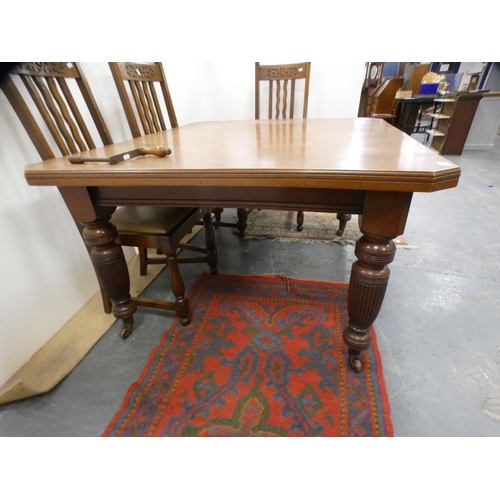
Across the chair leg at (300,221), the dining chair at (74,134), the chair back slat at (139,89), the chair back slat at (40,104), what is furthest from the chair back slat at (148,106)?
the chair leg at (300,221)

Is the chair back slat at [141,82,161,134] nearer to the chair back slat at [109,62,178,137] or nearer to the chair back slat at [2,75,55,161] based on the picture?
the chair back slat at [109,62,178,137]

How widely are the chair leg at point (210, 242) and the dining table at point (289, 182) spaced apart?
1.66 feet

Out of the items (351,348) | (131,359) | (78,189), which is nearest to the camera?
(78,189)

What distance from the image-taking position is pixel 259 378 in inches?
40.9

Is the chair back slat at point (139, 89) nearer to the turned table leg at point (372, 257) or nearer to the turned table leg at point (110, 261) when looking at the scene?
the turned table leg at point (110, 261)

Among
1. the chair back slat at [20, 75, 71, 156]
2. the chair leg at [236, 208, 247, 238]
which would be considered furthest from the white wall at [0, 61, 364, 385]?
the chair leg at [236, 208, 247, 238]

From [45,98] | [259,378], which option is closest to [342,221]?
[259,378]

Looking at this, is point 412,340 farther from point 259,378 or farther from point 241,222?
point 241,222

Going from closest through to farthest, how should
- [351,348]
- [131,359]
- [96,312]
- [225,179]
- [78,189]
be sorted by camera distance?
[225,179] < [78,189] < [351,348] < [131,359] < [96,312]

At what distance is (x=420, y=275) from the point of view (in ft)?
5.06

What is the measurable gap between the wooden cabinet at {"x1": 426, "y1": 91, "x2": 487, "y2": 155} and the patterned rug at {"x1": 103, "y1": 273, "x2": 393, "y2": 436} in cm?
389
